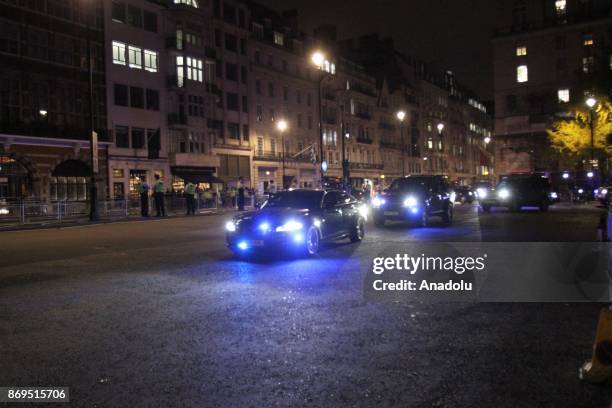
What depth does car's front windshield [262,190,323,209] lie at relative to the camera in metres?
13.6

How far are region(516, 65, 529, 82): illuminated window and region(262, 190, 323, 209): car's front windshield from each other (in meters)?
67.3

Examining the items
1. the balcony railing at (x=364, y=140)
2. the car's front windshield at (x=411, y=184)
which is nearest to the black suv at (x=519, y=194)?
the car's front windshield at (x=411, y=184)

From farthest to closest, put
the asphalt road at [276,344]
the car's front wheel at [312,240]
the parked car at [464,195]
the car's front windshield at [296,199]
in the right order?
the parked car at [464,195] → the car's front windshield at [296,199] → the car's front wheel at [312,240] → the asphalt road at [276,344]

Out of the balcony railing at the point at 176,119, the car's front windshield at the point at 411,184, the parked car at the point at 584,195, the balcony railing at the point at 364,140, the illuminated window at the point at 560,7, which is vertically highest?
the illuminated window at the point at 560,7

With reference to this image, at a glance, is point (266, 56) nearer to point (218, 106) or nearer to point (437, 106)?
point (218, 106)

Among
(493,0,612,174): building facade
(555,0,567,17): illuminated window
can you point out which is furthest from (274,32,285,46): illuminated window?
(555,0,567,17): illuminated window

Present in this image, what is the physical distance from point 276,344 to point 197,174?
157 ft

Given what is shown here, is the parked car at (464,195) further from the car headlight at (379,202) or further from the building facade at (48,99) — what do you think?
the building facade at (48,99)

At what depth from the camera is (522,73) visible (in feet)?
241

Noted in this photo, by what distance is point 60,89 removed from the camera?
40.8 metres

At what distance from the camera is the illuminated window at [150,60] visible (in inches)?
1892

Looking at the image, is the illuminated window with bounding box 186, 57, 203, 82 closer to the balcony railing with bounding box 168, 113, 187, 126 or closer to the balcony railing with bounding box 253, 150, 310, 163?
the balcony railing with bounding box 168, 113, 187, 126

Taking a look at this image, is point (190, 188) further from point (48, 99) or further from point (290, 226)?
point (290, 226)

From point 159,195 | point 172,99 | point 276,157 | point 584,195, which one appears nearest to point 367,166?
point 276,157
